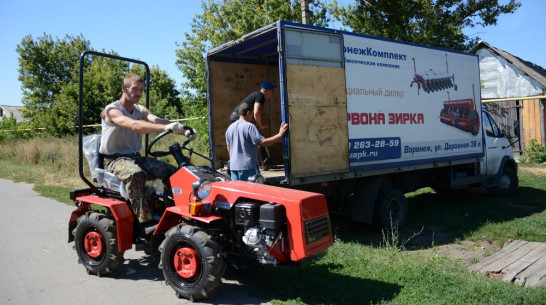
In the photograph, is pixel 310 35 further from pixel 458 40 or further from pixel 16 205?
→ pixel 458 40

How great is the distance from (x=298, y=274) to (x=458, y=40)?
12.3 meters

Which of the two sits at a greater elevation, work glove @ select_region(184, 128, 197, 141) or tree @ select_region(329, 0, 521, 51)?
tree @ select_region(329, 0, 521, 51)

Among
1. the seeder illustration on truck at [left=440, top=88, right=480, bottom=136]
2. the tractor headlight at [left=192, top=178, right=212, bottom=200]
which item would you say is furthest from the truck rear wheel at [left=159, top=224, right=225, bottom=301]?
the seeder illustration on truck at [left=440, top=88, right=480, bottom=136]

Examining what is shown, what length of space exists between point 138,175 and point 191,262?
1198mm

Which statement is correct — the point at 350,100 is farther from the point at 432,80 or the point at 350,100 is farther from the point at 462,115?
the point at 462,115

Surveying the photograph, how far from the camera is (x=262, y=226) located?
360 cm

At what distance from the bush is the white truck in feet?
26.7

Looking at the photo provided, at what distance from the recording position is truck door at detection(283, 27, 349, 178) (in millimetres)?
5676

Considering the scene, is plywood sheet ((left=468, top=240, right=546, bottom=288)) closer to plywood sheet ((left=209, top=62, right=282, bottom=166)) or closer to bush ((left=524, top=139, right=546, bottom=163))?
plywood sheet ((left=209, top=62, right=282, bottom=166))

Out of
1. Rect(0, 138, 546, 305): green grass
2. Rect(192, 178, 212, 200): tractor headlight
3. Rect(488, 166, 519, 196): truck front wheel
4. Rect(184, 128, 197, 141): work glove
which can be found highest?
Rect(184, 128, 197, 141): work glove

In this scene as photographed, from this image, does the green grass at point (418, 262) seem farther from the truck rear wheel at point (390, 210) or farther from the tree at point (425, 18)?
the tree at point (425, 18)

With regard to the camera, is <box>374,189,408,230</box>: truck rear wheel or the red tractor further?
<box>374,189,408,230</box>: truck rear wheel

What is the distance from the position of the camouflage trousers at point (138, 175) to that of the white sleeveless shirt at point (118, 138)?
0.11 m

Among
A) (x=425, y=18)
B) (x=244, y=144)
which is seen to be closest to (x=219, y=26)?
(x=425, y=18)
